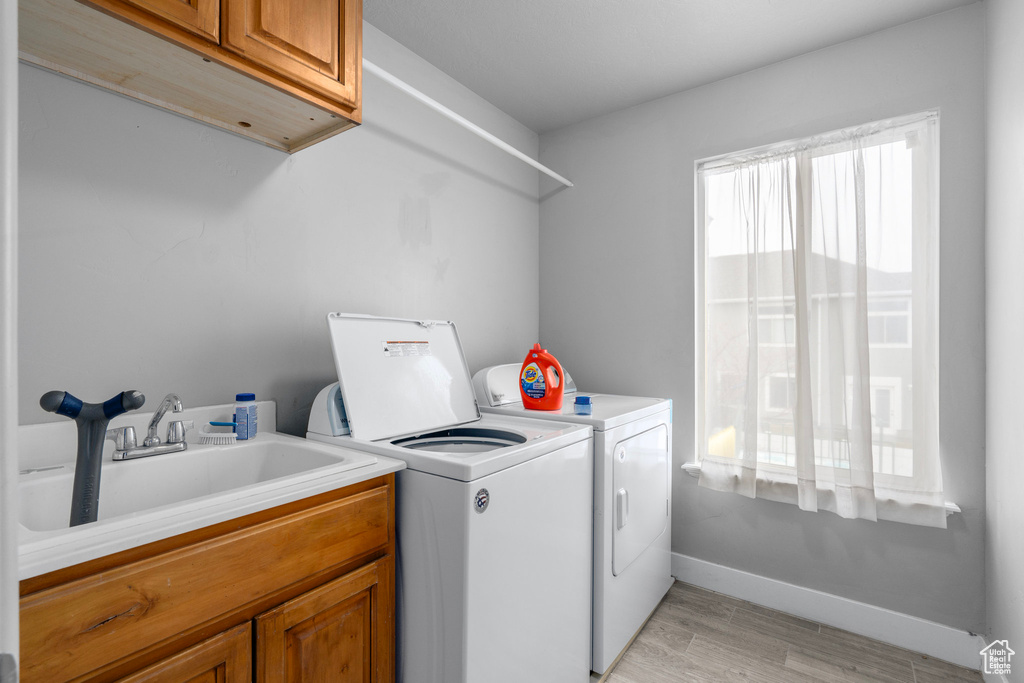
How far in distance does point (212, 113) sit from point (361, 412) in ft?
3.41

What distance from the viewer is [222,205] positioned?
1.60m

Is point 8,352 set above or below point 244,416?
above

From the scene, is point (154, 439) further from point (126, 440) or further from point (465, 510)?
point (465, 510)

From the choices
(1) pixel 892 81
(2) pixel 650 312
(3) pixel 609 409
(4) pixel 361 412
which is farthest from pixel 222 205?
(1) pixel 892 81

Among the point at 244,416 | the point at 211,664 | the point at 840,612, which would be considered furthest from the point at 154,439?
the point at 840,612

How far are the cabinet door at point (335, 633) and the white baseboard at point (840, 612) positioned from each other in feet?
5.95

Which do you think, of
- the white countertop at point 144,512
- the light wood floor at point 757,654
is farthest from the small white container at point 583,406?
the light wood floor at point 757,654

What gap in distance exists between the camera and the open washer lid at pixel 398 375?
5.40 ft

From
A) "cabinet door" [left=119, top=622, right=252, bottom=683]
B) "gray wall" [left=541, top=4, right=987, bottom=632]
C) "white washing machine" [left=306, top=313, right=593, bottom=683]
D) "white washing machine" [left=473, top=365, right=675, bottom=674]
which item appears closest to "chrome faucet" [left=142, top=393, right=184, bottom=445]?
"white washing machine" [left=306, top=313, right=593, bottom=683]

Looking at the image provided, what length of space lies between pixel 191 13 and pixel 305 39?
0.30 metres

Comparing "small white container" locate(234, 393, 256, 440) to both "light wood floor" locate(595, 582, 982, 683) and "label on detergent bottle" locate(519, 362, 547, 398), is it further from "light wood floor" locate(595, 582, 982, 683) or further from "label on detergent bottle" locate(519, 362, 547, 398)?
"light wood floor" locate(595, 582, 982, 683)

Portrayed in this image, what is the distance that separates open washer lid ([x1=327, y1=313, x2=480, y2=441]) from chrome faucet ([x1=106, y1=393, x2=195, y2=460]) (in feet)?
1.48

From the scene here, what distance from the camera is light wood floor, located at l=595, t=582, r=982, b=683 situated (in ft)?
6.11

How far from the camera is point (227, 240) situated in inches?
63.7
